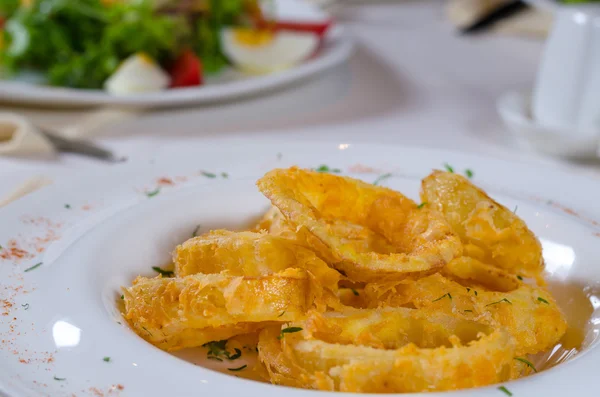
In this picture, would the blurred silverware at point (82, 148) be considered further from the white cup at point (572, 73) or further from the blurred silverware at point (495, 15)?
the blurred silverware at point (495, 15)

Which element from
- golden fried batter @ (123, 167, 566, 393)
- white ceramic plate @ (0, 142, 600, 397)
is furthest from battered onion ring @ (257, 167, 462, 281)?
white ceramic plate @ (0, 142, 600, 397)

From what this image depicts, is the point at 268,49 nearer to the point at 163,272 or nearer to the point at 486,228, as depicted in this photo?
the point at 163,272

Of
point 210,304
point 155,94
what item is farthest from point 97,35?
point 210,304

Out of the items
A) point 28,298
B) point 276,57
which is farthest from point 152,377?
point 276,57

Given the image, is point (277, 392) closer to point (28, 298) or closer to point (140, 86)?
point (28, 298)

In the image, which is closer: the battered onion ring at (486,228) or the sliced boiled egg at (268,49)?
the battered onion ring at (486,228)

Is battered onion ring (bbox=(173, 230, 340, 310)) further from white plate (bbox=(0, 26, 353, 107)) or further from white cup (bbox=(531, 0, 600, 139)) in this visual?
white plate (bbox=(0, 26, 353, 107))

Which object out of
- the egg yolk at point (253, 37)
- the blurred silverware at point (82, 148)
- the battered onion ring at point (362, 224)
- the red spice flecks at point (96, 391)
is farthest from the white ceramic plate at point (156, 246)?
the egg yolk at point (253, 37)
